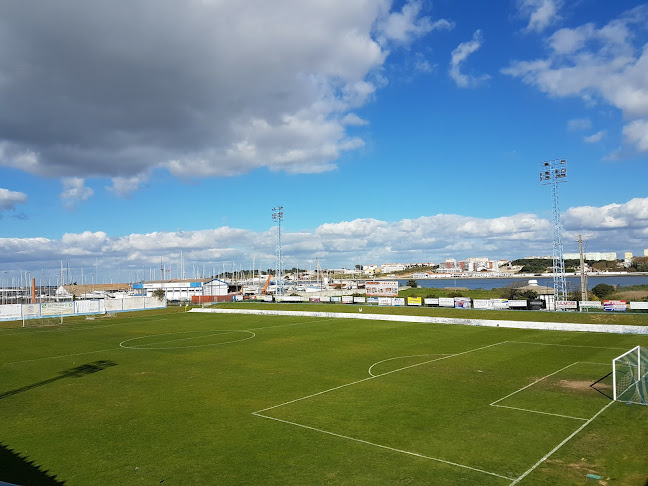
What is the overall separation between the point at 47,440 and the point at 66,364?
61.4 ft

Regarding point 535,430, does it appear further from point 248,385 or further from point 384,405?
point 248,385

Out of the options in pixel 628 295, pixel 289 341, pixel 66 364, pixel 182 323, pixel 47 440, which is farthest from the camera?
pixel 628 295

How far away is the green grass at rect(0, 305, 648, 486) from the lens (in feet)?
43.1

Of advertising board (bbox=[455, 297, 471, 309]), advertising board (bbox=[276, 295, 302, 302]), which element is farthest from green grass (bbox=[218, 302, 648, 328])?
advertising board (bbox=[276, 295, 302, 302])

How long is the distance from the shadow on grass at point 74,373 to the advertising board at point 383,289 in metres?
49.3

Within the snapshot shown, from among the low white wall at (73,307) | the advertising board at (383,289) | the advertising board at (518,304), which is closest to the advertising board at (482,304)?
the advertising board at (518,304)

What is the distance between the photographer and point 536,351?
34094 millimetres

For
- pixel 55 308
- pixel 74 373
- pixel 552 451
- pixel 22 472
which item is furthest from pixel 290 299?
pixel 552 451

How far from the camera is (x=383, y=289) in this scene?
75.1 meters

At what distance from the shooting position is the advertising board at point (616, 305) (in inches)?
1960

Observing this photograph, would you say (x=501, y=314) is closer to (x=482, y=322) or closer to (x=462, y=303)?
(x=482, y=322)

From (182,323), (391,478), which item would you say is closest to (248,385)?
(391,478)

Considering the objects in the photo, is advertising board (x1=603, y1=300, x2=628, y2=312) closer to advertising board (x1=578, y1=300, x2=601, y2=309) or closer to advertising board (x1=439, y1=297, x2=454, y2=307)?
advertising board (x1=578, y1=300, x2=601, y2=309)

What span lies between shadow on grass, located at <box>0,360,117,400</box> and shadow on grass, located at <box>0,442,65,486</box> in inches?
425
